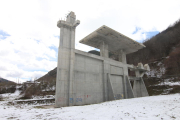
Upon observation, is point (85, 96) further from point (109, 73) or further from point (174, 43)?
point (174, 43)

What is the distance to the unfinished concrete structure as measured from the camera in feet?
50.6

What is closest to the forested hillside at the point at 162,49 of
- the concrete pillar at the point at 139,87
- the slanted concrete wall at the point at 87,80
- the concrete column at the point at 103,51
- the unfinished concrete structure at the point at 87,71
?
the concrete pillar at the point at 139,87

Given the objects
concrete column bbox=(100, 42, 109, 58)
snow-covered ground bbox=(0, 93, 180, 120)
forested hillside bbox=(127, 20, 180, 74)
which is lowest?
snow-covered ground bbox=(0, 93, 180, 120)

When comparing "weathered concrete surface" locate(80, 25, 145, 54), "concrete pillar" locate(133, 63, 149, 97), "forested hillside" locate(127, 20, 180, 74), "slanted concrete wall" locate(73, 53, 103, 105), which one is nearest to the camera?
"slanted concrete wall" locate(73, 53, 103, 105)

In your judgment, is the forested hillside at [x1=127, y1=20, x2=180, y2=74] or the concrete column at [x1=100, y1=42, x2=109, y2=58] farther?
the forested hillside at [x1=127, y1=20, x2=180, y2=74]

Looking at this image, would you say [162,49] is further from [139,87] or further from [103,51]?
[103,51]

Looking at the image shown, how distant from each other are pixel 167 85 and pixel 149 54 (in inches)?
1425

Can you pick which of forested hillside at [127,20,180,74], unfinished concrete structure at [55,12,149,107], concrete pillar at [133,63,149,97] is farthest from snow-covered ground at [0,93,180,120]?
forested hillside at [127,20,180,74]

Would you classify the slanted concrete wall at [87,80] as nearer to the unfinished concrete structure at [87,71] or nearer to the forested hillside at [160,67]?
the unfinished concrete structure at [87,71]

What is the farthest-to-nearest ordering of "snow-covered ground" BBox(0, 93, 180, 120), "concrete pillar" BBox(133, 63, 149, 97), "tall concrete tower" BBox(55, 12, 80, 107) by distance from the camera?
1. "concrete pillar" BBox(133, 63, 149, 97)
2. "tall concrete tower" BBox(55, 12, 80, 107)
3. "snow-covered ground" BBox(0, 93, 180, 120)

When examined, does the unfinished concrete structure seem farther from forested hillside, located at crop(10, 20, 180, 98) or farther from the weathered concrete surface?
forested hillside, located at crop(10, 20, 180, 98)

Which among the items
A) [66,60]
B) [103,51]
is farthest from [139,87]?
[66,60]

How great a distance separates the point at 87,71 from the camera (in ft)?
60.2

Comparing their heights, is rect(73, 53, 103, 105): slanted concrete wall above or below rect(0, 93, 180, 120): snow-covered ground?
above
